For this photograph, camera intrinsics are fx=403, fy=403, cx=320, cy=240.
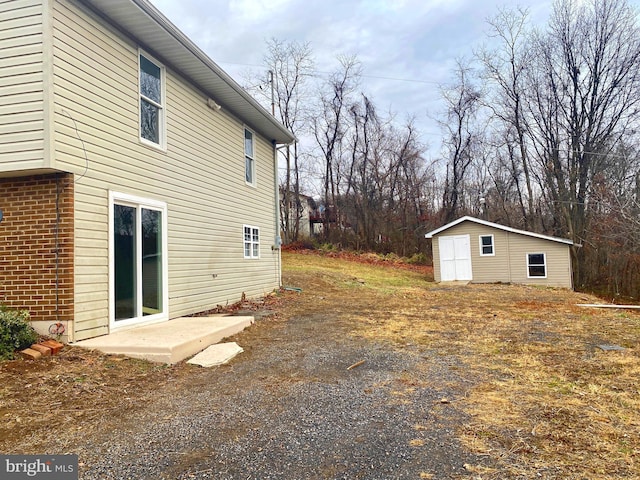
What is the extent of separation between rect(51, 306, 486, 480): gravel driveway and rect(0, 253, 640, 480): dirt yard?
0.01 meters

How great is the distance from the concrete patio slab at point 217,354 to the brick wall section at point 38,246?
5.18 ft

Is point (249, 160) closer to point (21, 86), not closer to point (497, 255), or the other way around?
point (21, 86)

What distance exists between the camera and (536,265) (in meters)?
17.5

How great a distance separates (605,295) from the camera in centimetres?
1748

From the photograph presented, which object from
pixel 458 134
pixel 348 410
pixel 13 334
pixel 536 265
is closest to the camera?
pixel 348 410

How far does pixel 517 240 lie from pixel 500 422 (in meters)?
16.6

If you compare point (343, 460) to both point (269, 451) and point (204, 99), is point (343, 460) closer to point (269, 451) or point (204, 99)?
point (269, 451)

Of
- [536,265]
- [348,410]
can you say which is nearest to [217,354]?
[348,410]

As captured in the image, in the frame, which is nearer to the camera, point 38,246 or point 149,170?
point 38,246

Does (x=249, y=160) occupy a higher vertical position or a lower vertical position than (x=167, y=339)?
higher

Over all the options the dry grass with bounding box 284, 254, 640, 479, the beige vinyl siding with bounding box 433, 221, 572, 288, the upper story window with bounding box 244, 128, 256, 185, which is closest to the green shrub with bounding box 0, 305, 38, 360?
the dry grass with bounding box 284, 254, 640, 479

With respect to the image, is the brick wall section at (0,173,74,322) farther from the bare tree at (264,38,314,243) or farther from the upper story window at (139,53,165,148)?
the bare tree at (264,38,314,243)

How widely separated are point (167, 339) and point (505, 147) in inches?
966

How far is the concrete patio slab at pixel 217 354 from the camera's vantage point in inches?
185
